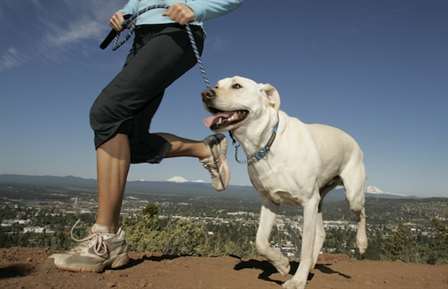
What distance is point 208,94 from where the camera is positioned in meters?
3.80

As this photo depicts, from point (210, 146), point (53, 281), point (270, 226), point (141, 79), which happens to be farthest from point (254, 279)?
point (141, 79)

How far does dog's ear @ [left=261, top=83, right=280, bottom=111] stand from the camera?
158 inches

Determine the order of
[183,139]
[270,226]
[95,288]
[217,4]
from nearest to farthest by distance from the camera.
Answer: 1. [95,288]
2. [217,4]
3. [270,226]
4. [183,139]

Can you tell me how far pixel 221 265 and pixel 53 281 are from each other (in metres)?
2.02

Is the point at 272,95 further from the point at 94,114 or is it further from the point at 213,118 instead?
the point at 94,114

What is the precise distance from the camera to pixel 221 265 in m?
4.81

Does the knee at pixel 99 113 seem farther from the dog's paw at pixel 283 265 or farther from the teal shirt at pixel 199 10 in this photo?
the dog's paw at pixel 283 265

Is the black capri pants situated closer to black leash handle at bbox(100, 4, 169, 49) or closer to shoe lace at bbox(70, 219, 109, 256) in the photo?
black leash handle at bbox(100, 4, 169, 49)

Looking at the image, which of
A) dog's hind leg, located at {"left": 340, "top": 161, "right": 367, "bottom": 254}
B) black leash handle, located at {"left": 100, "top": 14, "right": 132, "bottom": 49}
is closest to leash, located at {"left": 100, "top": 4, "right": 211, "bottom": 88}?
black leash handle, located at {"left": 100, "top": 14, "right": 132, "bottom": 49}

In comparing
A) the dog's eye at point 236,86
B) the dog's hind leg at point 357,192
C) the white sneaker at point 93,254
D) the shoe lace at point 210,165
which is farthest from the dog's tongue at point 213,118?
the dog's hind leg at point 357,192

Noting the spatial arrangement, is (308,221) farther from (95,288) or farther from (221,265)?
(95,288)

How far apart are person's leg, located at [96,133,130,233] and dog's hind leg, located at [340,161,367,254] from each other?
2712mm

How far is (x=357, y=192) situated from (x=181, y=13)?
3045 millimetres

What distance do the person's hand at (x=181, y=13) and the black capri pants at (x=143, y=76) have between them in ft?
0.44
